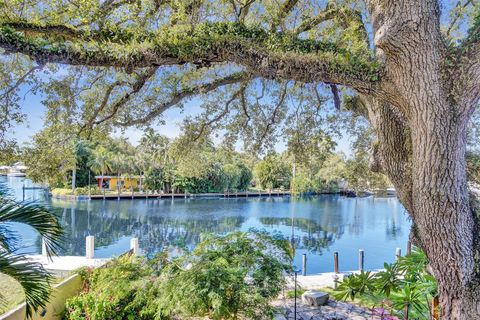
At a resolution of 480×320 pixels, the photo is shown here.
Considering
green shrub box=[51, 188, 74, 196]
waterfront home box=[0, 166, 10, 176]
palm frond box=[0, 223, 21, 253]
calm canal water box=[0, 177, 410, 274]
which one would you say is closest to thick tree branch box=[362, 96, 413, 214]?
palm frond box=[0, 223, 21, 253]

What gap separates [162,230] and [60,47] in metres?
19.2

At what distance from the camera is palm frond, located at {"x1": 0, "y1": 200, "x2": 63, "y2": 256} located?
10.2 ft

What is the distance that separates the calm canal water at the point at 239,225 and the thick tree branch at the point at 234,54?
9737 millimetres

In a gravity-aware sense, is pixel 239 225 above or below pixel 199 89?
below

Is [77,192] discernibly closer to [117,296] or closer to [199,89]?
[117,296]

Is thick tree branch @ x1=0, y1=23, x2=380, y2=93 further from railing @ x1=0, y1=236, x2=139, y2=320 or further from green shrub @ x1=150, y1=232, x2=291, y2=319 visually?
railing @ x1=0, y1=236, x2=139, y2=320

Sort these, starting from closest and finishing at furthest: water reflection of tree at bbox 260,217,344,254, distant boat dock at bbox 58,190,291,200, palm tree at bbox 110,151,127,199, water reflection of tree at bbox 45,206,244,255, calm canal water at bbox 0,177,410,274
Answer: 1. calm canal water at bbox 0,177,410,274
2. water reflection of tree at bbox 260,217,344,254
3. water reflection of tree at bbox 45,206,244,255
4. distant boat dock at bbox 58,190,291,200
5. palm tree at bbox 110,151,127,199

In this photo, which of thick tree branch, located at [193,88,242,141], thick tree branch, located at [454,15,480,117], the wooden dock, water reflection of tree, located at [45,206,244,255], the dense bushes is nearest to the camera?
thick tree branch, located at [454,15,480,117]

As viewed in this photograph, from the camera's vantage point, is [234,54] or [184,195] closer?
[234,54]

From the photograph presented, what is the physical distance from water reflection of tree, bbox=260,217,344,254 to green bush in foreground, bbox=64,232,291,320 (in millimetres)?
12782

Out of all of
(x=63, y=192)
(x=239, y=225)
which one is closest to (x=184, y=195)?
(x=63, y=192)

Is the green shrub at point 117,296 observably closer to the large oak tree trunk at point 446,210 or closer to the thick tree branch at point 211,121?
the thick tree branch at point 211,121

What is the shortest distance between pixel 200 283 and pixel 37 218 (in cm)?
201

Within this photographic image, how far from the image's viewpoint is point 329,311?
6.07 m
